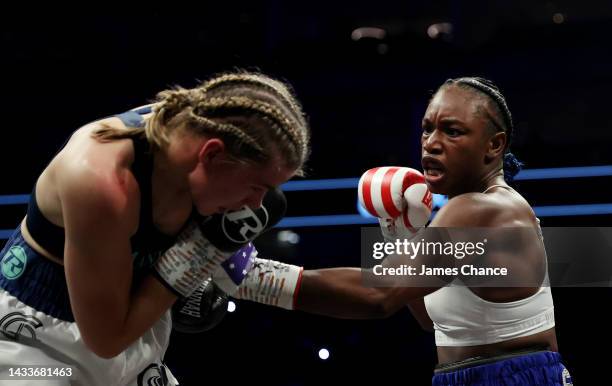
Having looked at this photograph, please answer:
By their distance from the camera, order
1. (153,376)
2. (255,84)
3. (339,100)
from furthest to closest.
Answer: (339,100), (153,376), (255,84)

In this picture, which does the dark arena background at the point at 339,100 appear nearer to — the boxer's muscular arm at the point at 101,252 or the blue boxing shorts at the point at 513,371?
the blue boxing shorts at the point at 513,371

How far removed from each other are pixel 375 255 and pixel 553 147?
7.45 feet

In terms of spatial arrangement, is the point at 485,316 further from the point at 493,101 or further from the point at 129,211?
the point at 129,211

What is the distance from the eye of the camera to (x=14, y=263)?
1767 millimetres

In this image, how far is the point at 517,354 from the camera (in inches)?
80.8

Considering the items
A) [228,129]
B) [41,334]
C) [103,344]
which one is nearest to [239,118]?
[228,129]

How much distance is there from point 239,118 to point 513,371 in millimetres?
948

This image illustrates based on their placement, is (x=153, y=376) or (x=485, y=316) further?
(x=485, y=316)

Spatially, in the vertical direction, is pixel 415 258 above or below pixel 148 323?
above

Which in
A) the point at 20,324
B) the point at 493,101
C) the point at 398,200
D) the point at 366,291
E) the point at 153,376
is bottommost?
the point at 153,376

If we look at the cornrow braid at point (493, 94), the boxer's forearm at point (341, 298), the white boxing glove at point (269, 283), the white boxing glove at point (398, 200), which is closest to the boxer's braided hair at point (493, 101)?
the cornrow braid at point (493, 94)

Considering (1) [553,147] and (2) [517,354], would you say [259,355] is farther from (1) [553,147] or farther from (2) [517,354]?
(2) [517,354]

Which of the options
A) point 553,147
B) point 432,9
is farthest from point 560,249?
point 432,9

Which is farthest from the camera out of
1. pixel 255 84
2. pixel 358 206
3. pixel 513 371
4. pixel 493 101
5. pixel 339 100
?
pixel 339 100
